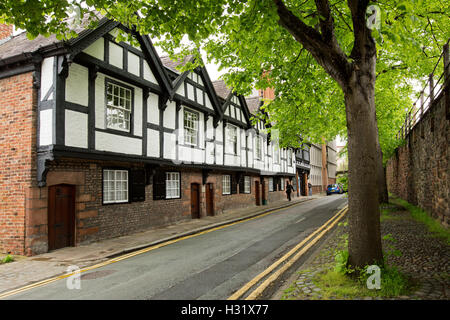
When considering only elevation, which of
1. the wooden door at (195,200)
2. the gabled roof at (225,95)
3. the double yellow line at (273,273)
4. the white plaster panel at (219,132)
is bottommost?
the double yellow line at (273,273)

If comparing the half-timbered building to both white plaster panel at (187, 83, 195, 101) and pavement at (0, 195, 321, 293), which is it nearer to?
white plaster panel at (187, 83, 195, 101)

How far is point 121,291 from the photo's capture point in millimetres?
5332

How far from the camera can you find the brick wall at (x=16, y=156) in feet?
28.6

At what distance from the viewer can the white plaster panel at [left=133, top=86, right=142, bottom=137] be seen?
465 inches

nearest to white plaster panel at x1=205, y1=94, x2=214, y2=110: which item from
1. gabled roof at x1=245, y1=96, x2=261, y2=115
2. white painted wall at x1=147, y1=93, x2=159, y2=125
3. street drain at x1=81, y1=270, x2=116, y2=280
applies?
white painted wall at x1=147, y1=93, x2=159, y2=125

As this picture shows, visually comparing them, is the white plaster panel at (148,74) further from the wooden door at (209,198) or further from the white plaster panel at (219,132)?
the wooden door at (209,198)

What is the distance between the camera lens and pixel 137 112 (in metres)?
12.0

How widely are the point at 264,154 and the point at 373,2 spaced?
2047cm

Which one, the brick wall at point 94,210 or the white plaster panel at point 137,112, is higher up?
the white plaster panel at point 137,112

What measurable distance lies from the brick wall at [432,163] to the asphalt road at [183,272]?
456cm

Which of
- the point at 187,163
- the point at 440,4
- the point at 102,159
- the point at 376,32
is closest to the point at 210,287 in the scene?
the point at 376,32

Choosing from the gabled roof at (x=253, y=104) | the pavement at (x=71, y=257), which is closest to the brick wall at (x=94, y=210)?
the pavement at (x=71, y=257)

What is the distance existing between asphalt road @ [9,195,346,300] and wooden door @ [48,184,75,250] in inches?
116
